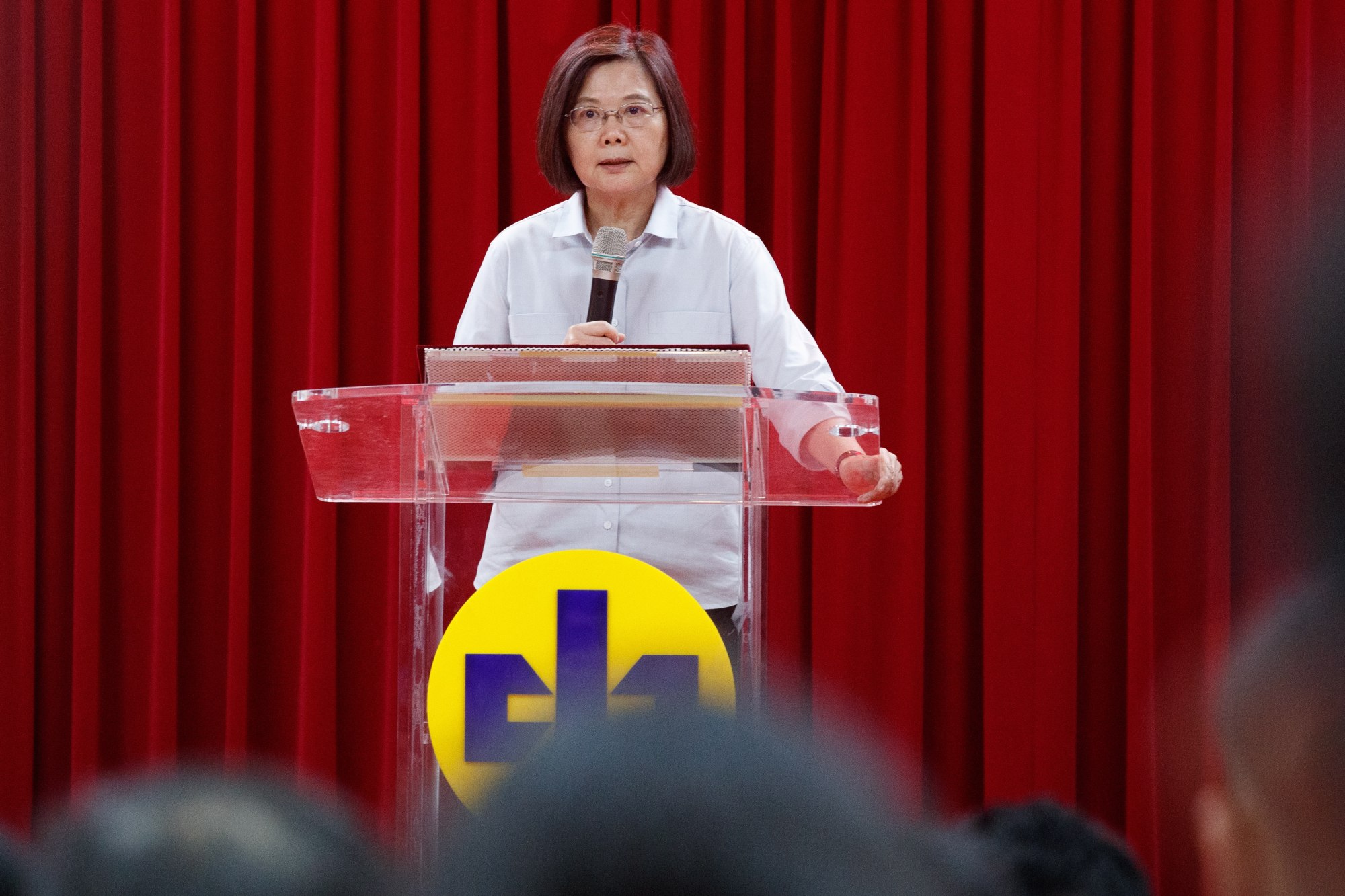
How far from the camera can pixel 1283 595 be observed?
309 millimetres

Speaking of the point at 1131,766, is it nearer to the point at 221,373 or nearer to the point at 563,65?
the point at 563,65

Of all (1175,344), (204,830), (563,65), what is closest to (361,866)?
(204,830)

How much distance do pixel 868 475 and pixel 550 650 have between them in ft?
1.24

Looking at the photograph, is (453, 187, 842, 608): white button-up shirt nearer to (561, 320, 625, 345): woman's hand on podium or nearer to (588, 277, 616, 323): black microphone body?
(588, 277, 616, 323): black microphone body

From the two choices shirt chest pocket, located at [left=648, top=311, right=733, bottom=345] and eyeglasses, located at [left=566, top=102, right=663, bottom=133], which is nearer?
shirt chest pocket, located at [left=648, top=311, right=733, bottom=345]

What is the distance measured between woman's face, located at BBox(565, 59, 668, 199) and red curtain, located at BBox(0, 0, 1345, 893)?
1115 millimetres

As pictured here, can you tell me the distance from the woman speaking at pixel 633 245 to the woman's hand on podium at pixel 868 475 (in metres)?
0.42

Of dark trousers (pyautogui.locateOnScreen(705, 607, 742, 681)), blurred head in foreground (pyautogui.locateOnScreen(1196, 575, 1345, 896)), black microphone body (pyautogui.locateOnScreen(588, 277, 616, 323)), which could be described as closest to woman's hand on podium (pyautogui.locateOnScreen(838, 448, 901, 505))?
dark trousers (pyautogui.locateOnScreen(705, 607, 742, 681))

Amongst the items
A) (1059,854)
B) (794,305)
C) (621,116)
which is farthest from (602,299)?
(794,305)

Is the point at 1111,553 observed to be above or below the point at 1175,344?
below

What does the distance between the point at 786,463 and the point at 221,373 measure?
2251 mm

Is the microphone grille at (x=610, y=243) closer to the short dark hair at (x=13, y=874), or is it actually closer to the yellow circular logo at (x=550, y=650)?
the yellow circular logo at (x=550, y=650)

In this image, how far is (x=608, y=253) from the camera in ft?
4.99

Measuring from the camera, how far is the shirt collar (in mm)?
1959
